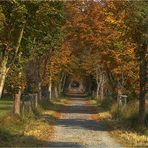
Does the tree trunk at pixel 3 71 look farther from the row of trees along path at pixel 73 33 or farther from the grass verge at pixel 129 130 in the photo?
the grass verge at pixel 129 130

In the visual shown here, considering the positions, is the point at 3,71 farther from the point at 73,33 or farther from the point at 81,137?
the point at 73,33

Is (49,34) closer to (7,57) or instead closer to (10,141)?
(7,57)

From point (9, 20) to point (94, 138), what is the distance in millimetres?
7281

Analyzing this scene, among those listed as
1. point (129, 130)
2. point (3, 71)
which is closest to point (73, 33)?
point (129, 130)

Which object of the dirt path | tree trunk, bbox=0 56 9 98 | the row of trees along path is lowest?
the dirt path

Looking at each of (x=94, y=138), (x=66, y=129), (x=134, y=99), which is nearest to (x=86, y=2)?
(x=134, y=99)

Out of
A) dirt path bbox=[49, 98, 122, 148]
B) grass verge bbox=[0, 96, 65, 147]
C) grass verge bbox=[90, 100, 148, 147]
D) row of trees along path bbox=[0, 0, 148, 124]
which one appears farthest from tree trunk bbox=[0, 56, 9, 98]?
grass verge bbox=[90, 100, 148, 147]

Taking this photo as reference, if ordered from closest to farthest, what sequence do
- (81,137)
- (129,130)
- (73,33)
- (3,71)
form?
(3,71)
(81,137)
(129,130)
(73,33)

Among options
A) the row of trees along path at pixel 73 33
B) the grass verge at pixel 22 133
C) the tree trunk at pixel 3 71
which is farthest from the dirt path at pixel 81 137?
the tree trunk at pixel 3 71

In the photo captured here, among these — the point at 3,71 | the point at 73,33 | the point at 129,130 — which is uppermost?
the point at 73,33

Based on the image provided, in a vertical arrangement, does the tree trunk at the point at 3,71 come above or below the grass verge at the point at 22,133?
above

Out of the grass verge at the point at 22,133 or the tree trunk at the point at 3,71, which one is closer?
the tree trunk at the point at 3,71

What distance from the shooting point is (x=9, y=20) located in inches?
719

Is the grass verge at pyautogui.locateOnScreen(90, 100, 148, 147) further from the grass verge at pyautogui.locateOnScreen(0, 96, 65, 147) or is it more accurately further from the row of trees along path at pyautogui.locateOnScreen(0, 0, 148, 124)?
the grass verge at pyautogui.locateOnScreen(0, 96, 65, 147)
